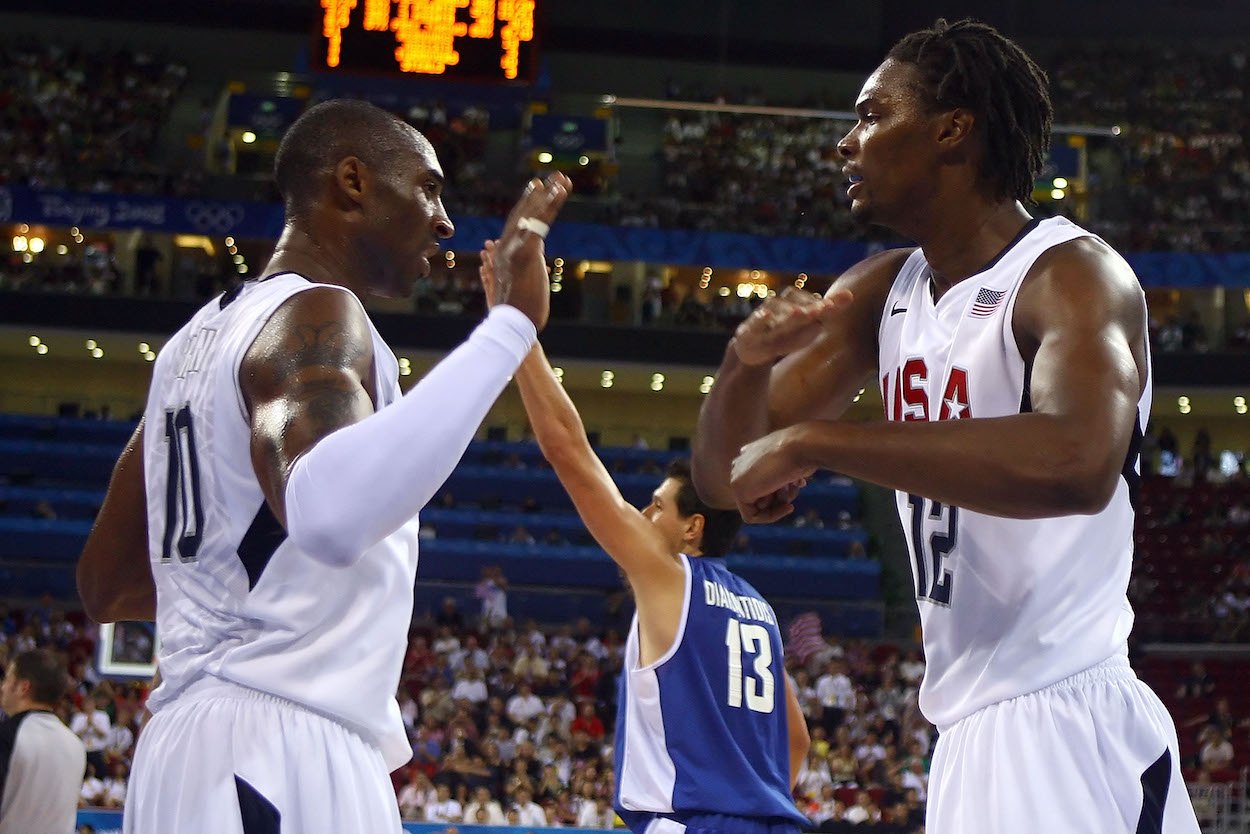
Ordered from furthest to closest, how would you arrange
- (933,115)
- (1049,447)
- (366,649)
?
(933,115) < (366,649) < (1049,447)

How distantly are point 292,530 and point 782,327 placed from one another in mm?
1036

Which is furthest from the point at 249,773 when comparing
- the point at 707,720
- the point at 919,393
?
the point at 707,720

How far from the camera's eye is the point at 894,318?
3.17 meters

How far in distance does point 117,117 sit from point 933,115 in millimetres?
30328

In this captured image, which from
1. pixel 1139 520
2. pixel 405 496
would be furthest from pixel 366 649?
pixel 1139 520

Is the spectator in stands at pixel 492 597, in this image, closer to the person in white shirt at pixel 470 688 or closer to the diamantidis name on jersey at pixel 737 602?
the person in white shirt at pixel 470 688

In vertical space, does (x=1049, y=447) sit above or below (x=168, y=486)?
above

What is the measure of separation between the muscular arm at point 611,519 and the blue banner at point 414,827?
699 cm

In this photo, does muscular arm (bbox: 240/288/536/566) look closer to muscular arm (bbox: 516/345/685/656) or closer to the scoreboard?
muscular arm (bbox: 516/345/685/656)

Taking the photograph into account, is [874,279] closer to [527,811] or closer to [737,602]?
[737,602]

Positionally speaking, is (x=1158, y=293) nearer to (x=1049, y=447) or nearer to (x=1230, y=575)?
(x=1230, y=575)

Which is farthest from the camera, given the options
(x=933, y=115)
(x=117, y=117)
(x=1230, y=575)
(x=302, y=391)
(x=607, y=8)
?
(x=607, y=8)

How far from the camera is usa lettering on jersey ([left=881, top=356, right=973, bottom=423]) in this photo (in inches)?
113

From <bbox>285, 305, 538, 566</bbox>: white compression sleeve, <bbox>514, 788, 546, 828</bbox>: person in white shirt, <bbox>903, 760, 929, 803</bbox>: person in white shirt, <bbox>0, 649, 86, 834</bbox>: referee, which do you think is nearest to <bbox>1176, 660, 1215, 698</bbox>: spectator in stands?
<bbox>903, 760, 929, 803</bbox>: person in white shirt
